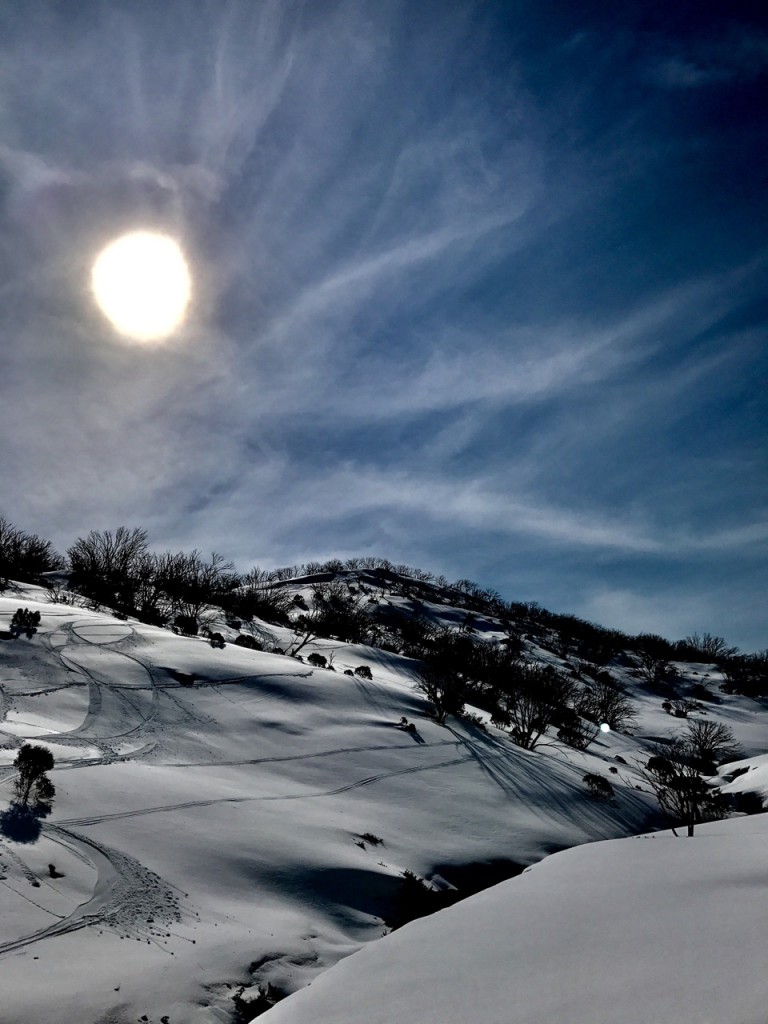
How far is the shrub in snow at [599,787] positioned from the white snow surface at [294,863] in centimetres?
47

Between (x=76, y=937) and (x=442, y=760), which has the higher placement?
(x=442, y=760)

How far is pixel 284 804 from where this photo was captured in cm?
1313

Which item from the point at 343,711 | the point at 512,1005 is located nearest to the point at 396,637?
the point at 343,711

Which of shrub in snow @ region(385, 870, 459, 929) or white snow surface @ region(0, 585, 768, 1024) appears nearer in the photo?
white snow surface @ region(0, 585, 768, 1024)

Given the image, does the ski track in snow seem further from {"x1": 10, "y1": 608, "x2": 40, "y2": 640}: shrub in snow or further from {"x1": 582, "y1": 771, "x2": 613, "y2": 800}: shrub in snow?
{"x1": 582, "y1": 771, "x2": 613, "y2": 800}: shrub in snow

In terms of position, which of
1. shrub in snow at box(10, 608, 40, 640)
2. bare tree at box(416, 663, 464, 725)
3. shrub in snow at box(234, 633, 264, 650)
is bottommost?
bare tree at box(416, 663, 464, 725)

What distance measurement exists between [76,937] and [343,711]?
1476 cm

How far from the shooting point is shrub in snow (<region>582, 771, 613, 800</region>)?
20.5 meters

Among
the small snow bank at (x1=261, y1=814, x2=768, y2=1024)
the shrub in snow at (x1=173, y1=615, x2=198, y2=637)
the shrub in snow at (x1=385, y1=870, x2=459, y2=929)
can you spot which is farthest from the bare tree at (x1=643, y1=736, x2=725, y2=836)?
the shrub in snow at (x1=173, y1=615, x2=198, y2=637)

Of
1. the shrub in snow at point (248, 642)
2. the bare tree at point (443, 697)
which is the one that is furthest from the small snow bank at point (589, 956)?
the shrub in snow at point (248, 642)

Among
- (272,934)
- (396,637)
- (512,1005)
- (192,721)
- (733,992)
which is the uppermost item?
(396,637)

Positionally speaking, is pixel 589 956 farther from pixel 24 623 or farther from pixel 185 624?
pixel 185 624

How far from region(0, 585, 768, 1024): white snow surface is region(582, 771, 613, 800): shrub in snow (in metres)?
0.47

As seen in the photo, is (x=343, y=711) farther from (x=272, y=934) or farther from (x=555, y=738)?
(x=555, y=738)
